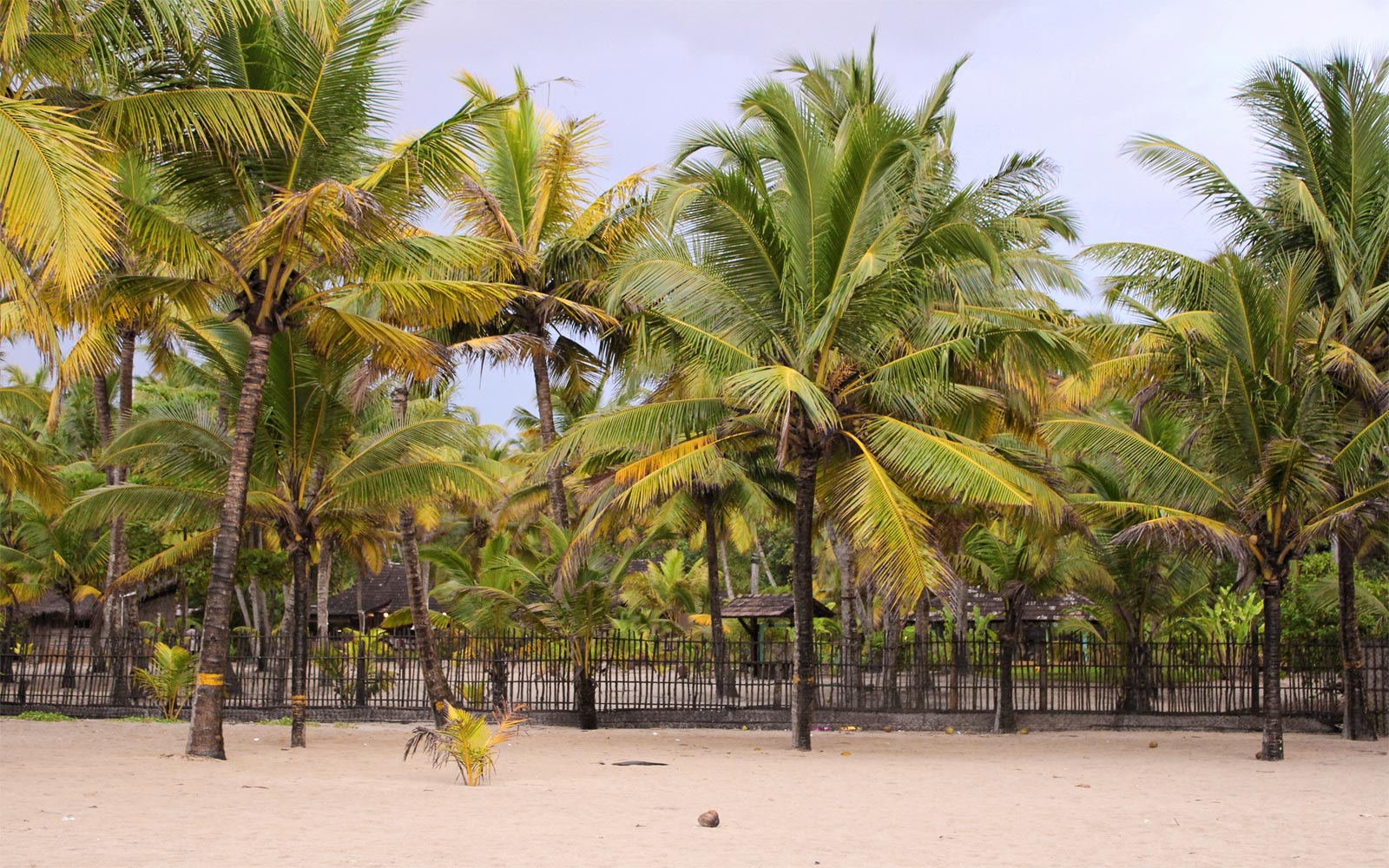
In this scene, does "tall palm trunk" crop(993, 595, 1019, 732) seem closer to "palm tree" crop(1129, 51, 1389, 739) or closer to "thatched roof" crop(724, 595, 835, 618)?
"palm tree" crop(1129, 51, 1389, 739)

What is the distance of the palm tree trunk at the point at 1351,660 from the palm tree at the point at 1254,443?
2.14 metres

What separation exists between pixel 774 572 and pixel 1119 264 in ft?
124

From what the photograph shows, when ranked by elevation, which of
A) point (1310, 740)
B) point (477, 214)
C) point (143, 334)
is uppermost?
point (477, 214)

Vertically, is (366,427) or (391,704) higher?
(366,427)

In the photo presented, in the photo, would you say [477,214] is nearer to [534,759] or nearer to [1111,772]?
[534,759]

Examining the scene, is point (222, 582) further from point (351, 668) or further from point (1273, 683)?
point (1273, 683)

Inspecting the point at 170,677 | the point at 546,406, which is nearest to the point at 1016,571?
the point at 546,406

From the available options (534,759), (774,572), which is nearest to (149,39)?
(534,759)

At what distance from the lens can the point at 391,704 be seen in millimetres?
17625

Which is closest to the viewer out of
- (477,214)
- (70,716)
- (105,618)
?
(70,716)

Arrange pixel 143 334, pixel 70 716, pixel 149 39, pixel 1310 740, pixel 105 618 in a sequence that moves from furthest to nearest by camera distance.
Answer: pixel 105 618
pixel 143 334
pixel 70 716
pixel 1310 740
pixel 149 39

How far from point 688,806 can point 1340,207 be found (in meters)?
12.3

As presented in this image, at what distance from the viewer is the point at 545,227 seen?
1945cm

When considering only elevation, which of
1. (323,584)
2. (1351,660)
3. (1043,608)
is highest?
(323,584)
